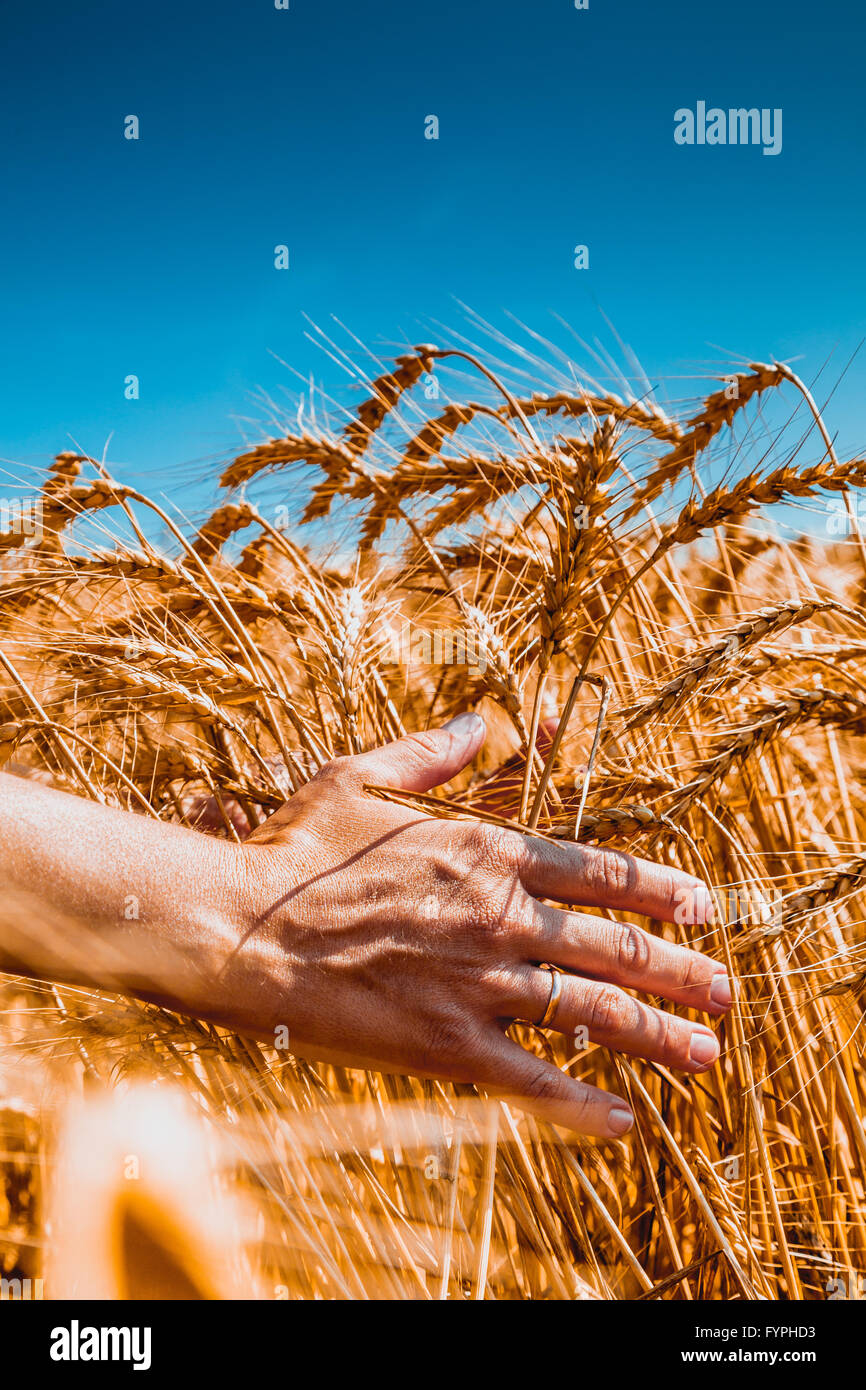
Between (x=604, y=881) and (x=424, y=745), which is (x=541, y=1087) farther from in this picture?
(x=424, y=745)

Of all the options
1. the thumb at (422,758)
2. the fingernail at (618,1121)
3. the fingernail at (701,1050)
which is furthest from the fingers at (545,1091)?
the thumb at (422,758)

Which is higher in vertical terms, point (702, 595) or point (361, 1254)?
point (702, 595)

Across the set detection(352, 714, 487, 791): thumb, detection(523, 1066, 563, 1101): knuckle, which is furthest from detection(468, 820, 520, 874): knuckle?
detection(523, 1066, 563, 1101): knuckle

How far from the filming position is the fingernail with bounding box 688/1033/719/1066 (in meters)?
0.92

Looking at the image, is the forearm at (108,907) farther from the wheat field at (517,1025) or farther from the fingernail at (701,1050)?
the fingernail at (701,1050)

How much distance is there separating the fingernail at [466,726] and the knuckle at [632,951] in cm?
32

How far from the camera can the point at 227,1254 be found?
3.34 ft

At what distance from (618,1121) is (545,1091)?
0.10 m

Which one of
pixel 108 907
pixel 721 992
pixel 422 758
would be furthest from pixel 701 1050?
pixel 108 907

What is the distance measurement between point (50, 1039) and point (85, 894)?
0.97 feet

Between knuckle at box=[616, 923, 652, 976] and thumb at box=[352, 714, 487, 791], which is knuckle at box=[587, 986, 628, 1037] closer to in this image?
knuckle at box=[616, 923, 652, 976]

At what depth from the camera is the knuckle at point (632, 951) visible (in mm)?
891
